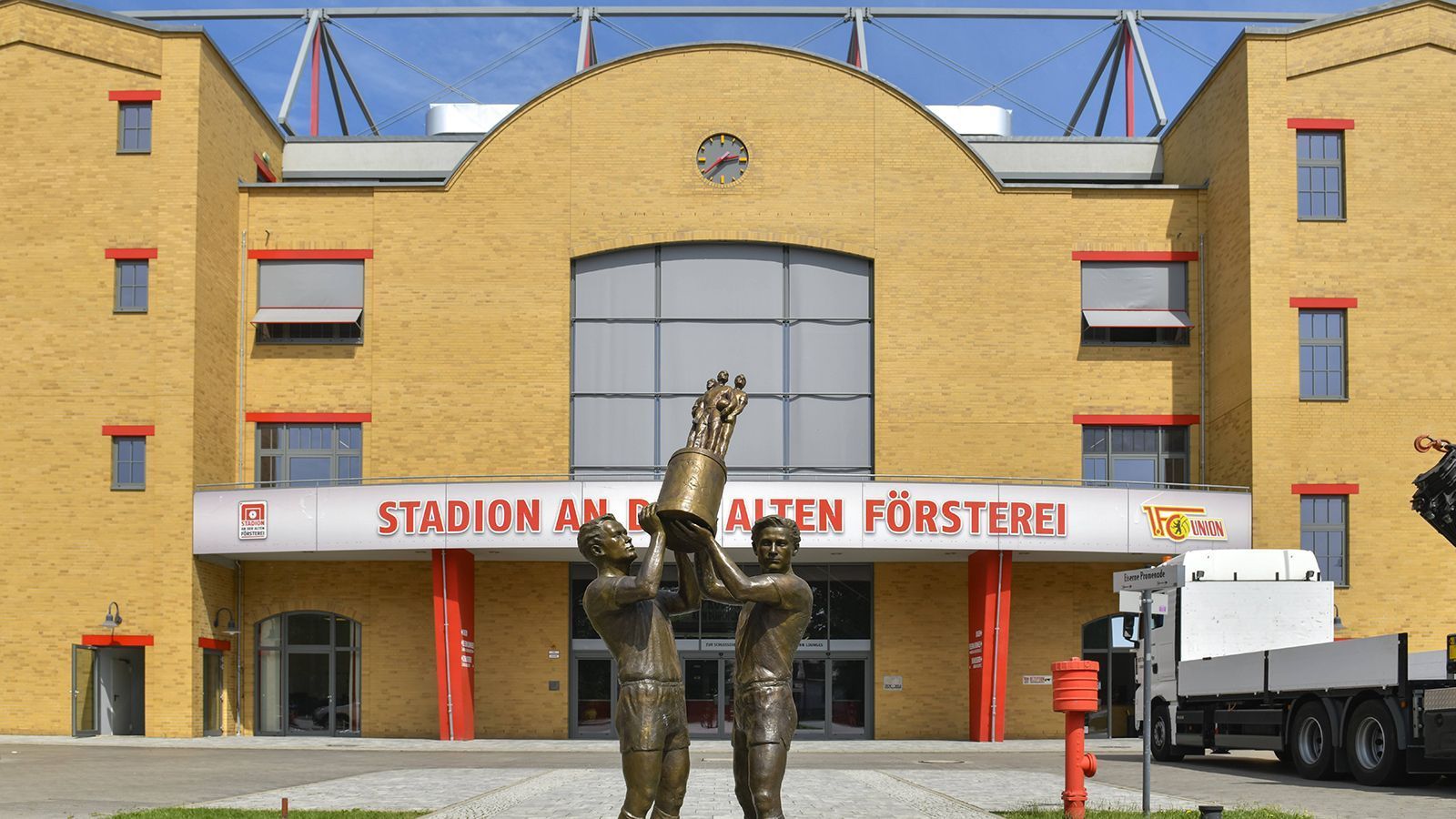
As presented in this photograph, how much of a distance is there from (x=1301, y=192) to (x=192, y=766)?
23.9m

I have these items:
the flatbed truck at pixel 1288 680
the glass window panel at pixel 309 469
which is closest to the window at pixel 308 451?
the glass window panel at pixel 309 469

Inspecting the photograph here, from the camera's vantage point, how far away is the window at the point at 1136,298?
117 ft

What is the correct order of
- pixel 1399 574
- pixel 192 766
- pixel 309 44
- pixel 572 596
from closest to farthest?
pixel 192 766 < pixel 1399 574 < pixel 572 596 < pixel 309 44

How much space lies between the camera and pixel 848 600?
35.2 metres

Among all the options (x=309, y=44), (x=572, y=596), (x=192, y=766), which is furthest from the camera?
(x=309, y=44)

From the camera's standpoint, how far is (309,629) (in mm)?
35656

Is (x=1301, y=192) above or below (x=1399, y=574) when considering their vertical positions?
above

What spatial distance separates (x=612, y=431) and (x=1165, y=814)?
21550mm

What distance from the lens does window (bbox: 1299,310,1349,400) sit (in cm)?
3369

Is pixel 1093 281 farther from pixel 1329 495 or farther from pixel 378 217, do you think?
pixel 378 217

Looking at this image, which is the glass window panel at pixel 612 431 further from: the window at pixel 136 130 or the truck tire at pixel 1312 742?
the truck tire at pixel 1312 742

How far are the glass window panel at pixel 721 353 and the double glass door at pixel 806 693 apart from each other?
5.85 m

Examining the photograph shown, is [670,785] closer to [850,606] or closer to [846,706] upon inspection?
[850,606]

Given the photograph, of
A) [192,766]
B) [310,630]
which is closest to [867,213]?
[310,630]
